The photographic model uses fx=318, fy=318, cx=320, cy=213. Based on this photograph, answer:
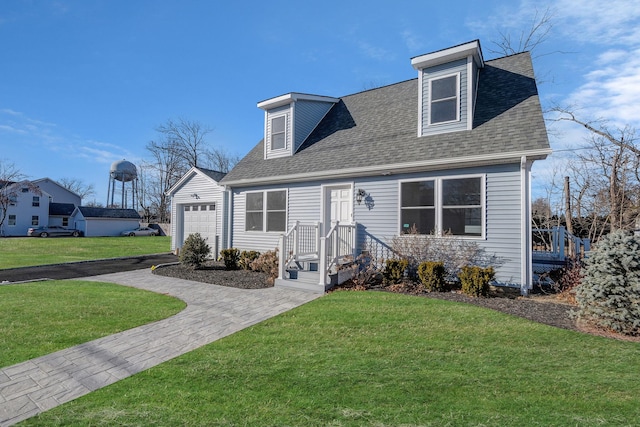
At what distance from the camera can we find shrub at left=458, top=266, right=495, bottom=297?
6.70 meters

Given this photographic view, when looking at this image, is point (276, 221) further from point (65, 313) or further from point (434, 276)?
point (65, 313)

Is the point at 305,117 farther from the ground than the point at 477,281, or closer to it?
farther from the ground

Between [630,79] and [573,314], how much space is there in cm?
1008

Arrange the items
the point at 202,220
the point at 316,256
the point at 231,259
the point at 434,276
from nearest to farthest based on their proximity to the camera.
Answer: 1. the point at 434,276
2. the point at 316,256
3. the point at 231,259
4. the point at 202,220

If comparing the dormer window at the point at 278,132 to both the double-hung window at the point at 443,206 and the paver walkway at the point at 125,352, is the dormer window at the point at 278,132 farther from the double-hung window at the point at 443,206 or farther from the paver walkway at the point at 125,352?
the paver walkway at the point at 125,352

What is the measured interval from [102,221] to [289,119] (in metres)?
34.9

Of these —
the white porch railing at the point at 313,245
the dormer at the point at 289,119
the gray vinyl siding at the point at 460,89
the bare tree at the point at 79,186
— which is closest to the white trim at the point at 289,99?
the dormer at the point at 289,119

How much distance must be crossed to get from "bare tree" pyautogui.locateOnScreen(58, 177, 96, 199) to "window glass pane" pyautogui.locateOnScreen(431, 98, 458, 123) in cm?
6825

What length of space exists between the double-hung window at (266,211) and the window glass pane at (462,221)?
17.0 feet

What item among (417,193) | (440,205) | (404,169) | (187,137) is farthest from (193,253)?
(187,137)

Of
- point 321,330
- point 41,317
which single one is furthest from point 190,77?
point 321,330

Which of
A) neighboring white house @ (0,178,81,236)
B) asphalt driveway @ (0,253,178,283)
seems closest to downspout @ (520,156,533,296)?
asphalt driveway @ (0,253,178,283)

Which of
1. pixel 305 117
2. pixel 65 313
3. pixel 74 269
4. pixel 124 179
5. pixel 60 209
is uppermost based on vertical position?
pixel 124 179

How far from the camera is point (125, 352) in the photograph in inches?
156
